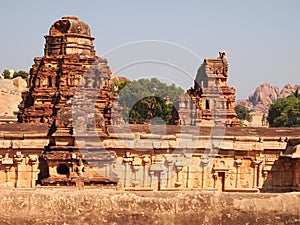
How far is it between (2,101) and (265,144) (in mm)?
50045

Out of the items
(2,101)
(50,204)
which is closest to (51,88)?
(50,204)

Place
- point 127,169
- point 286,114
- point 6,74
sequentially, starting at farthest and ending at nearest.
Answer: point 6,74
point 286,114
point 127,169

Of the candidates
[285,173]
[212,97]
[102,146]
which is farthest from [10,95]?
[102,146]

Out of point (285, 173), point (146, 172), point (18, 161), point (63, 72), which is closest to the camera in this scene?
point (18, 161)

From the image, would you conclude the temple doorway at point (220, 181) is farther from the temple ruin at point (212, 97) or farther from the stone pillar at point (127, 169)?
the temple ruin at point (212, 97)

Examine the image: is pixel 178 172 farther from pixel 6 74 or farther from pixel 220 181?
pixel 6 74

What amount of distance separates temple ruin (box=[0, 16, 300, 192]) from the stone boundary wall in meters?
10.8

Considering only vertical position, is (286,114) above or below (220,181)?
above

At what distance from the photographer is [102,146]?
2297cm

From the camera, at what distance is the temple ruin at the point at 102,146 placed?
72.1 ft

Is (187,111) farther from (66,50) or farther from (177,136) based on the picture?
(177,136)

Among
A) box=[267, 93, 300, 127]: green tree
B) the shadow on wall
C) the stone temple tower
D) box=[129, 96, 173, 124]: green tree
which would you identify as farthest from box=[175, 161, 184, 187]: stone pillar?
box=[267, 93, 300, 127]: green tree

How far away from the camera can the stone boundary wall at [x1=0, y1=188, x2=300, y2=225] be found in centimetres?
942

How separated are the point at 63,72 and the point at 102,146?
12.8 meters
